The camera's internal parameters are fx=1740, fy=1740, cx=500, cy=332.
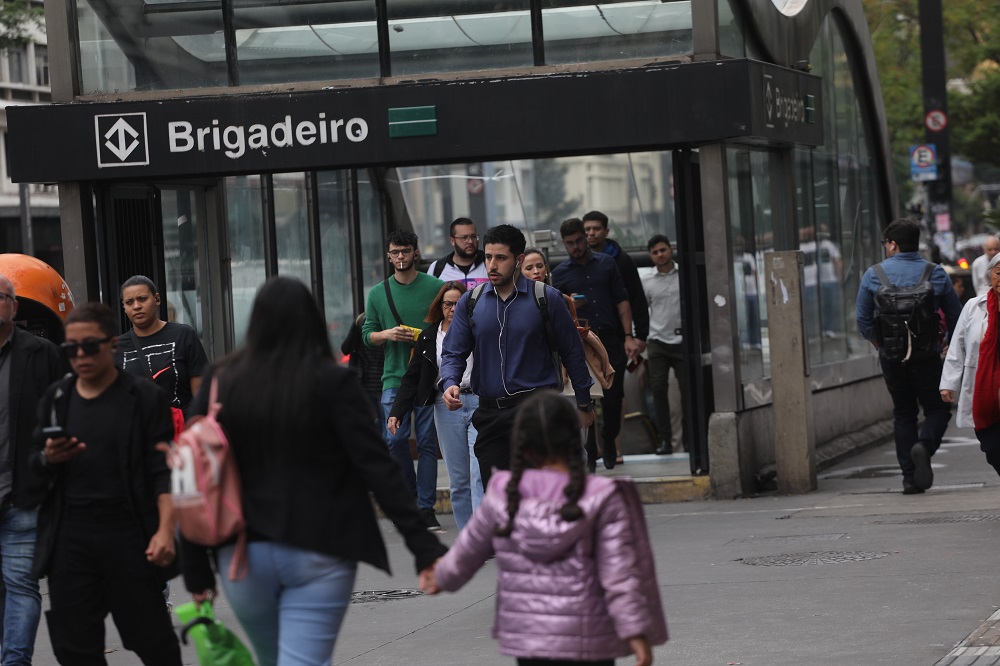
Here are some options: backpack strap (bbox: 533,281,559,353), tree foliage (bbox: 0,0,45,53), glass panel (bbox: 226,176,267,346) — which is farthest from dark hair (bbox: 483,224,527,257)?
tree foliage (bbox: 0,0,45,53)

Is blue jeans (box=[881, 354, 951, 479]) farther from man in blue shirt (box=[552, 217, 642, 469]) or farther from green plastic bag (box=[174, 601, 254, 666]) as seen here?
green plastic bag (box=[174, 601, 254, 666])

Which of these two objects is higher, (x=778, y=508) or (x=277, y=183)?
(x=277, y=183)

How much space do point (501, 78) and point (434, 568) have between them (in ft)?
25.3

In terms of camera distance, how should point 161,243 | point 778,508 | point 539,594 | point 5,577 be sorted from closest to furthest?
1. point 539,594
2. point 5,577
3. point 778,508
4. point 161,243

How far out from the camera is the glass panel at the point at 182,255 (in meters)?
13.2

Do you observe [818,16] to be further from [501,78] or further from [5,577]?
[5,577]

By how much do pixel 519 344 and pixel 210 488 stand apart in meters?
4.08

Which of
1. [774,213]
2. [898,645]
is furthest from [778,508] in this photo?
[898,645]

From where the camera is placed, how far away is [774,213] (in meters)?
14.2

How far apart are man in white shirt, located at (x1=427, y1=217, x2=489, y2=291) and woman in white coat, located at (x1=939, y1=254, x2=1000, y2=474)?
3072 mm

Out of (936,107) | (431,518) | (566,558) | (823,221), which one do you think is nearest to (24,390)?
(566,558)

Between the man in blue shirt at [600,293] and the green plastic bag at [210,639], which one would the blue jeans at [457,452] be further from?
the green plastic bag at [210,639]

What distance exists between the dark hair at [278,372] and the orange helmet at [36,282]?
5.52 metres

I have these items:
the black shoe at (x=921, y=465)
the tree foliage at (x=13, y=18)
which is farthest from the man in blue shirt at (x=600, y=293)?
the tree foliage at (x=13, y=18)
